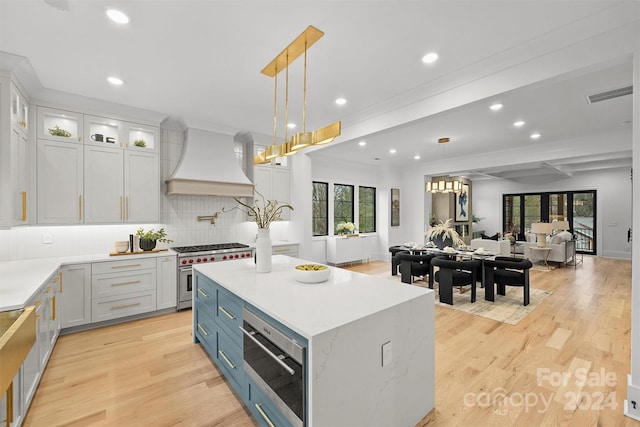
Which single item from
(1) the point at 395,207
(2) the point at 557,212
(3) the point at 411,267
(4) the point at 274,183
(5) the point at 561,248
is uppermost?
(4) the point at 274,183

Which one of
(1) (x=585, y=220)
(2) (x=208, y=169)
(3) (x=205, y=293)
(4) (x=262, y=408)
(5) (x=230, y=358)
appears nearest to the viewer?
(4) (x=262, y=408)

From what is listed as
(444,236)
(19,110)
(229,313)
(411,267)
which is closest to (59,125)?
(19,110)

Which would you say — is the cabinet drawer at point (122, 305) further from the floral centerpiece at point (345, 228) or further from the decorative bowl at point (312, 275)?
the floral centerpiece at point (345, 228)

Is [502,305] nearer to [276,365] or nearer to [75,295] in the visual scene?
[276,365]

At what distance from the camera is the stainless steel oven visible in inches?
54.7

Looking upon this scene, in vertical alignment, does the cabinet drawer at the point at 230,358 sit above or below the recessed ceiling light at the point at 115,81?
below

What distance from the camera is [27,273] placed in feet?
8.68

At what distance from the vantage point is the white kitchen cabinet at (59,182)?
326 cm

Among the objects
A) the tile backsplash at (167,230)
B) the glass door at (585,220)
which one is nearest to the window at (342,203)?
the tile backsplash at (167,230)

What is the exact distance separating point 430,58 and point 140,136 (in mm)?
3867

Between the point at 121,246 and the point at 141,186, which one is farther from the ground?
the point at 141,186

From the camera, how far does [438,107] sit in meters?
3.09

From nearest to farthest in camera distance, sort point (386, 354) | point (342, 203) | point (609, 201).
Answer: point (386, 354) < point (342, 203) < point (609, 201)

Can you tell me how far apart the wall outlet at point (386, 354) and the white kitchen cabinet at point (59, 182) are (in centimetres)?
384
